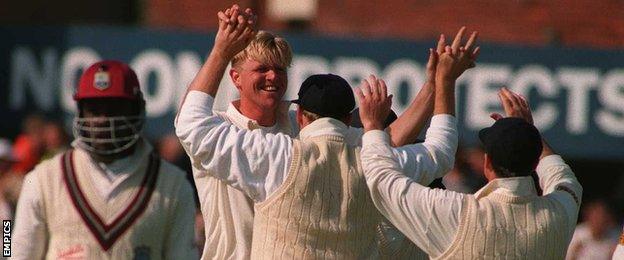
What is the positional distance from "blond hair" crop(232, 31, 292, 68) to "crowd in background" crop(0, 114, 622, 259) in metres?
5.49

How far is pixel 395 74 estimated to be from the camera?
50.9 feet

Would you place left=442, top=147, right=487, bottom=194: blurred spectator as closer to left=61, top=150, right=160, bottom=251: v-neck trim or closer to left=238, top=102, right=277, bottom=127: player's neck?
left=238, top=102, right=277, bottom=127: player's neck

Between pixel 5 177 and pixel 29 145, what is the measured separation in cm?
97

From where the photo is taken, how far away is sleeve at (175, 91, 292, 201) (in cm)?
740

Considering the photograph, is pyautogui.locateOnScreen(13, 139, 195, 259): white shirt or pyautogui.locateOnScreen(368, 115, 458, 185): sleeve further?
pyautogui.locateOnScreen(368, 115, 458, 185): sleeve

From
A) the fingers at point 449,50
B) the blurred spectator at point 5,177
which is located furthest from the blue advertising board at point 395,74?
the fingers at point 449,50

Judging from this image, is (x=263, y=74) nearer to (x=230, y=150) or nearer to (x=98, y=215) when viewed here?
(x=230, y=150)

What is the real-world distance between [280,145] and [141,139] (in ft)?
2.05

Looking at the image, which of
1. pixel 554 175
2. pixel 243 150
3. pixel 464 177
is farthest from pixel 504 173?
pixel 464 177

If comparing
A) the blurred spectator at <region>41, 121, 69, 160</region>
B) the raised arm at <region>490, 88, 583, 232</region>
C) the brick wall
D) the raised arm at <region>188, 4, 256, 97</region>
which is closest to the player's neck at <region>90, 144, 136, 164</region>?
the raised arm at <region>188, 4, 256, 97</region>

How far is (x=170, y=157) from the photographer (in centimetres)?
1483

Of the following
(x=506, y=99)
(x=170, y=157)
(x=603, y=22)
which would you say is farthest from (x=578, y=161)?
(x=506, y=99)

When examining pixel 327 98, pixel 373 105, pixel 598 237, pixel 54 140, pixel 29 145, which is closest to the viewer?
pixel 373 105

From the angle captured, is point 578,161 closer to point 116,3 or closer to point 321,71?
point 321,71
